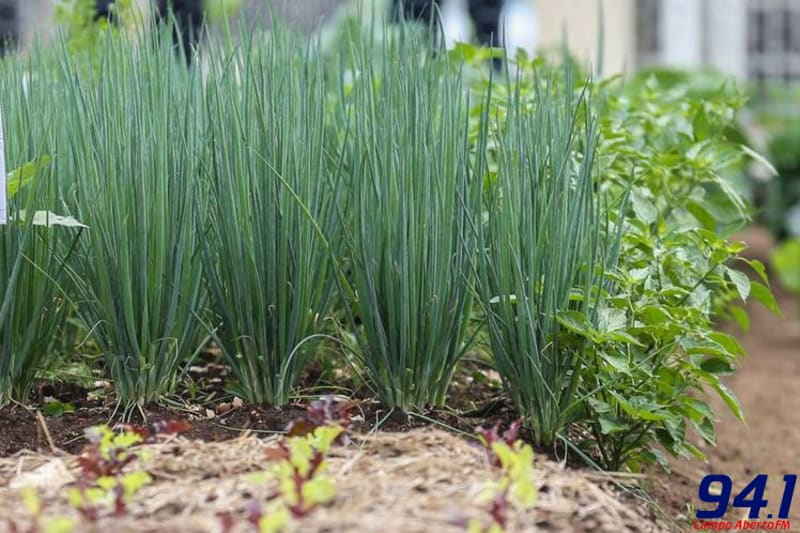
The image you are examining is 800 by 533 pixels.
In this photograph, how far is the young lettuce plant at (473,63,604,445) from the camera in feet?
6.81

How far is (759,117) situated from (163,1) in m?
4.45

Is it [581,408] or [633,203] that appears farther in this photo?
[633,203]

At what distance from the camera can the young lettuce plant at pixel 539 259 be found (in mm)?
2074

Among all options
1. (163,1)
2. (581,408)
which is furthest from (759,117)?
(581,408)

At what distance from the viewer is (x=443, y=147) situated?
83.7 inches

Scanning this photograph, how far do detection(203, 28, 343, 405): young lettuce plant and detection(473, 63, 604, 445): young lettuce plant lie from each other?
0.35m

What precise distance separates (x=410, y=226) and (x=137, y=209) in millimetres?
546

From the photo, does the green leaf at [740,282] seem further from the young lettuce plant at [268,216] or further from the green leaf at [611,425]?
the young lettuce plant at [268,216]

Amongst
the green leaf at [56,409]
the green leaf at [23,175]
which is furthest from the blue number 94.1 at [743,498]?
the green leaf at [23,175]

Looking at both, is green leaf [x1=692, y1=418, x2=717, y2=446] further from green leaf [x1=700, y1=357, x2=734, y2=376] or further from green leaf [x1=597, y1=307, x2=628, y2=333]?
green leaf [x1=597, y1=307, x2=628, y2=333]

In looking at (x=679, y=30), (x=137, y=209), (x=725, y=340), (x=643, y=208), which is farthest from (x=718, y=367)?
(x=679, y=30)

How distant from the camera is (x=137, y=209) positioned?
216 cm

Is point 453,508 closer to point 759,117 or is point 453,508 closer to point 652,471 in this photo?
point 652,471

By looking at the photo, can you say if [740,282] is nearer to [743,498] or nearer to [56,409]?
[743,498]
